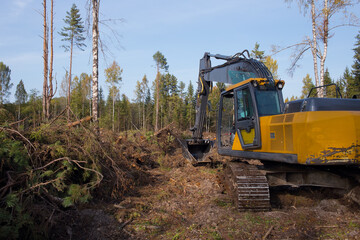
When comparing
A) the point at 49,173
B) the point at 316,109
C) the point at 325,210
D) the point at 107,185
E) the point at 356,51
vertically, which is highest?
the point at 356,51

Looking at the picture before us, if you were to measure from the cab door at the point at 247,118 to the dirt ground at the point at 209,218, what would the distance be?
133 cm

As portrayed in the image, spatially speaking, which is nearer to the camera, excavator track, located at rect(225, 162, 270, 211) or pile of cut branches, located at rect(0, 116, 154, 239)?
pile of cut branches, located at rect(0, 116, 154, 239)

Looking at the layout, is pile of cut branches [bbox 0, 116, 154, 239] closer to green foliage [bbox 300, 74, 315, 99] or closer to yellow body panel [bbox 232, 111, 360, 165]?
yellow body panel [bbox 232, 111, 360, 165]

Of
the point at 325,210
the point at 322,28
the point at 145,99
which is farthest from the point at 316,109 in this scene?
the point at 145,99

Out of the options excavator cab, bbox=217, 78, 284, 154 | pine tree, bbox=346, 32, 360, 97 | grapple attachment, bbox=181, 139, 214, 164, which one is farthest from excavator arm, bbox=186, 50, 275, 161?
pine tree, bbox=346, 32, 360, 97

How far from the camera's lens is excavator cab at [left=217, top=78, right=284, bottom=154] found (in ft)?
18.1

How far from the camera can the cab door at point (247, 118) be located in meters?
5.45

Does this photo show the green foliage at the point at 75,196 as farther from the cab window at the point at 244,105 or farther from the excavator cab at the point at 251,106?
the cab window at the point at 244,105

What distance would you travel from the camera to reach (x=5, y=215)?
3256 millimetres

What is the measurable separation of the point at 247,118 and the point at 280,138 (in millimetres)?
1120

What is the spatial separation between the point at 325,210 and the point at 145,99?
152ft

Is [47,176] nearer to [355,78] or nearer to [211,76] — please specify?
[211,76]

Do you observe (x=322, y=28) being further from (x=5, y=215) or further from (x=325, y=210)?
(x=5, y=215)

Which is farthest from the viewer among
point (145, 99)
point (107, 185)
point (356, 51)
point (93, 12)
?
point (145, 99)
